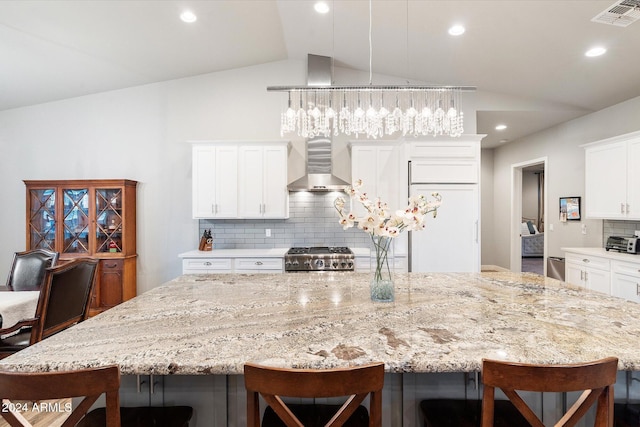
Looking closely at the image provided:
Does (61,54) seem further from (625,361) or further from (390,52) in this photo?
(625,361)

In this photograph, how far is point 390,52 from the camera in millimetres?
3832

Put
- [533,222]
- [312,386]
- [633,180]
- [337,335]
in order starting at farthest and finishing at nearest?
[533,222]
[633,180]
[337,335]
[312,386]

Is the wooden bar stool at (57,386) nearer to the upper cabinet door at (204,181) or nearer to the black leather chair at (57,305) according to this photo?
the black leather chair at (57,305)

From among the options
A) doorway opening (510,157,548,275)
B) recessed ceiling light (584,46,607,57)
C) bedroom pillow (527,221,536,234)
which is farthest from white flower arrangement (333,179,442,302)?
bedroom pillow (527,221,536,234)

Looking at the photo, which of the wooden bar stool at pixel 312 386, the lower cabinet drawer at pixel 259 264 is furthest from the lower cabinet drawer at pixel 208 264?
the wooden bar stool at pixel 312 386

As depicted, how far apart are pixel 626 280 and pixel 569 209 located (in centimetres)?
186

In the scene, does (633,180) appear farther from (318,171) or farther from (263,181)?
(263,181)

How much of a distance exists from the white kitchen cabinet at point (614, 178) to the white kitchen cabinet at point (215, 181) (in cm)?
457

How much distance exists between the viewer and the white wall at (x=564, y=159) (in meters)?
4.21

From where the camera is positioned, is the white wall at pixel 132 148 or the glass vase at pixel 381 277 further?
the white wall at pixel 132 148

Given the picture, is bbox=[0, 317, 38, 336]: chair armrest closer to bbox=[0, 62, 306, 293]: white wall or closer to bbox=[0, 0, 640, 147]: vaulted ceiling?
bbox=[0, 62, 306, 293]: white wall

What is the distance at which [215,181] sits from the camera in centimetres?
411

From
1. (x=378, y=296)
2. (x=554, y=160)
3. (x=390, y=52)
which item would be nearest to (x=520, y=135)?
(x=554, y=160)

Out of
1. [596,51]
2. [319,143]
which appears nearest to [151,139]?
[319,143]
